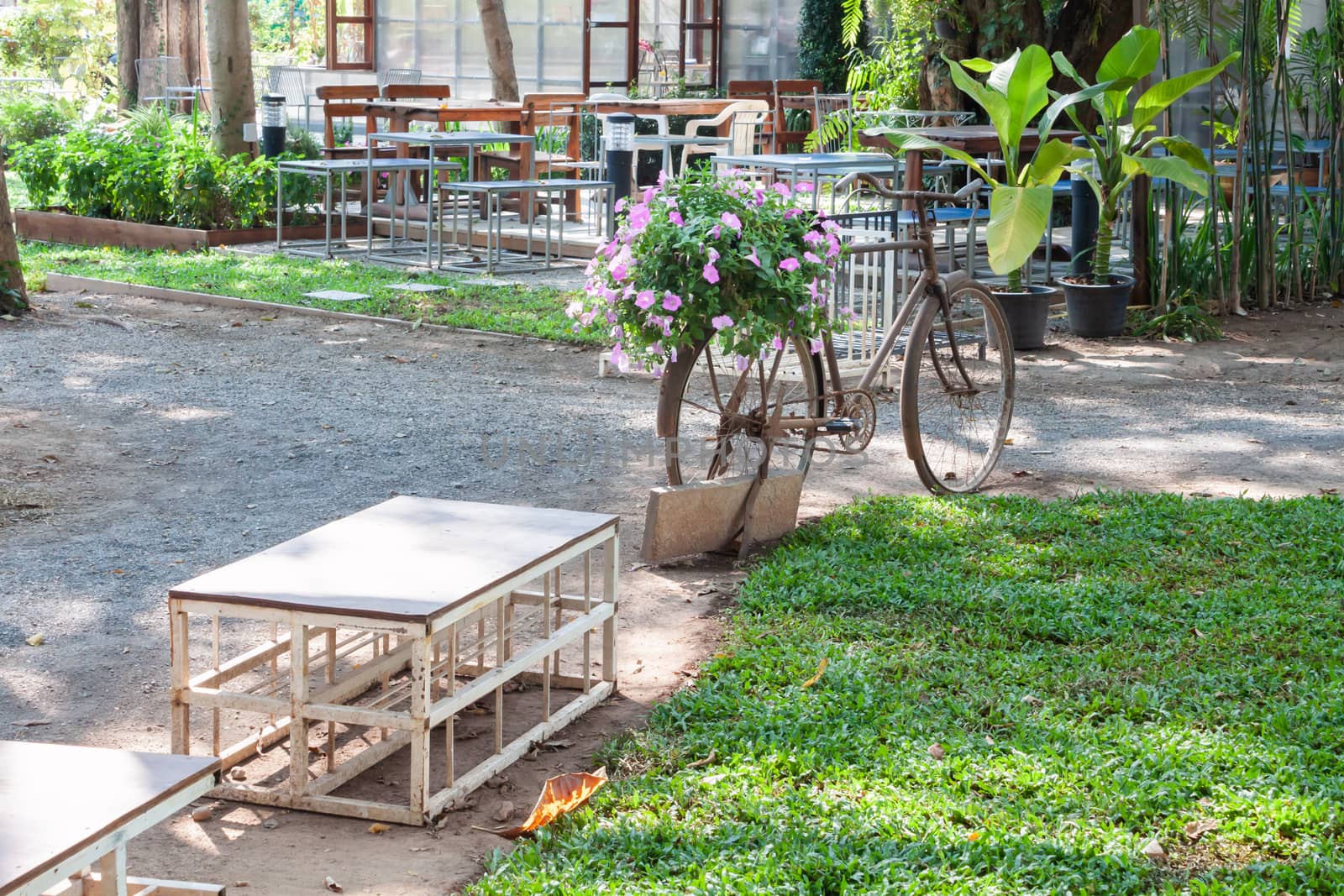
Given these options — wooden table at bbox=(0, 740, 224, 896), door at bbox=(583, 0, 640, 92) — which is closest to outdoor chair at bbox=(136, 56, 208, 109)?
door at bbox=(583, 0, 640, 92)

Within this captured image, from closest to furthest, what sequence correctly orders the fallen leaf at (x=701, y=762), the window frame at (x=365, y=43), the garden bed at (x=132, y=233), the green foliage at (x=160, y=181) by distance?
the fallen leaf at (x=701, y=762), the garden bed at (x=132, y=233), the green foliage at (x=160, y=181), the window frame at (x=365, y=43)

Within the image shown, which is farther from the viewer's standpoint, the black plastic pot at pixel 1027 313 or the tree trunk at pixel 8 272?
the tree trunk at pixel 8 272

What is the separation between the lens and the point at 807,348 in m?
4.71

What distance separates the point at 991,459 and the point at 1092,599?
1414mm

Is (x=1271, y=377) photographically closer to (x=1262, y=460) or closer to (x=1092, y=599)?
(x=1262, y=460)

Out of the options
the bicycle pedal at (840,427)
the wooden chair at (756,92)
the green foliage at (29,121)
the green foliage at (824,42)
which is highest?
the green foliage at (824,42)

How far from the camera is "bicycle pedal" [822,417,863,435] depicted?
470 cm

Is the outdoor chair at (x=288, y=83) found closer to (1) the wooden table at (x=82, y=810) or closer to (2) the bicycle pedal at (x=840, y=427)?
(2) the bicycle pedal at (x=840, y=427)

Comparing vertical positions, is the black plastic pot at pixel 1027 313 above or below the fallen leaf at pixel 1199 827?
above

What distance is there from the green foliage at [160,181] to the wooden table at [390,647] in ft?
29.6

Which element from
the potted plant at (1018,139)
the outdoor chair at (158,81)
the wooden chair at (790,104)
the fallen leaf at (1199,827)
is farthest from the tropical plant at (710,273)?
the outdoor chair at (158,81)

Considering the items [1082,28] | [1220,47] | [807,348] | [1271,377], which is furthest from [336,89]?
[807,348]

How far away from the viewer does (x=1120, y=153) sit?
8.16m

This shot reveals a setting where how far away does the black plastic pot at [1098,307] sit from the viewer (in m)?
8.33
